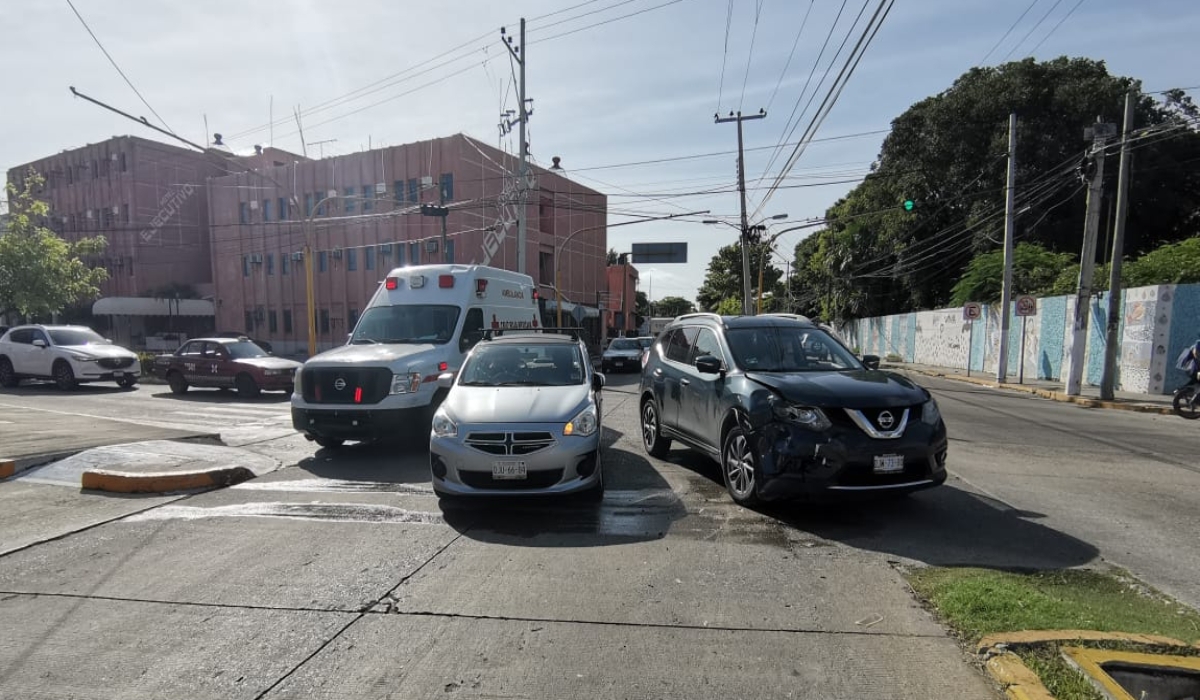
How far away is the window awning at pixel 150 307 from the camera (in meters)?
42.2

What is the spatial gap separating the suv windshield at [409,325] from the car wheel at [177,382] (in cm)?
951

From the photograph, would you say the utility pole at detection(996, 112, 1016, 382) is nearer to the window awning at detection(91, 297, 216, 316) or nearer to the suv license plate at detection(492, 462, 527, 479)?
the suv license plate at detection(492, 462, 527, 479)

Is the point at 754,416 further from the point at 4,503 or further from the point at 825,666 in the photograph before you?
the point at 4,503

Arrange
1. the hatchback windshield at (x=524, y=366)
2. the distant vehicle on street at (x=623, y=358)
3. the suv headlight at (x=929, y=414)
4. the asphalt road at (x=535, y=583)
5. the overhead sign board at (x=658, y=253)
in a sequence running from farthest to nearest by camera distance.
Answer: the overhead sign board at (x=658, y=253) < the distant vehicle on street at (x=623, y=358) < the hatchback windshield at (x=524, y=366) < the suv headlight at (x=929, y=414) < the asphalt road at (x=535, y=583)

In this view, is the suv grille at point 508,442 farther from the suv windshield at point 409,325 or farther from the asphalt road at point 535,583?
the suv windshield at point 409,325

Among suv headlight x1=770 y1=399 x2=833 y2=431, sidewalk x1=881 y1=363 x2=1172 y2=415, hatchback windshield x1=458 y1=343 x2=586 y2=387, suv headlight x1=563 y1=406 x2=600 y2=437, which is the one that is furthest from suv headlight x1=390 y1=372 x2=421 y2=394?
sidewalk x1=881 y1=363 x2=1172 y2=415

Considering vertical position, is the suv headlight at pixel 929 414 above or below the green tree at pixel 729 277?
below

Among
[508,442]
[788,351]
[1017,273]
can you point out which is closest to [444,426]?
[508,442]

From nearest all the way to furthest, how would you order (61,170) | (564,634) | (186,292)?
1. (564,634)
2. (186,292)
3. (61,170)

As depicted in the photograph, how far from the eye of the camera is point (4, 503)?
19.6 ft

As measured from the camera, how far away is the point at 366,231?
37844 mm

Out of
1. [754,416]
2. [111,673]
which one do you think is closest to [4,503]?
[111,673]

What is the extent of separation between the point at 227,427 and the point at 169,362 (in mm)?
7029

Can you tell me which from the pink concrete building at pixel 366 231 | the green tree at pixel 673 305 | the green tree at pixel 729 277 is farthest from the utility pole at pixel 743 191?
the green tree at pixel 673 305
